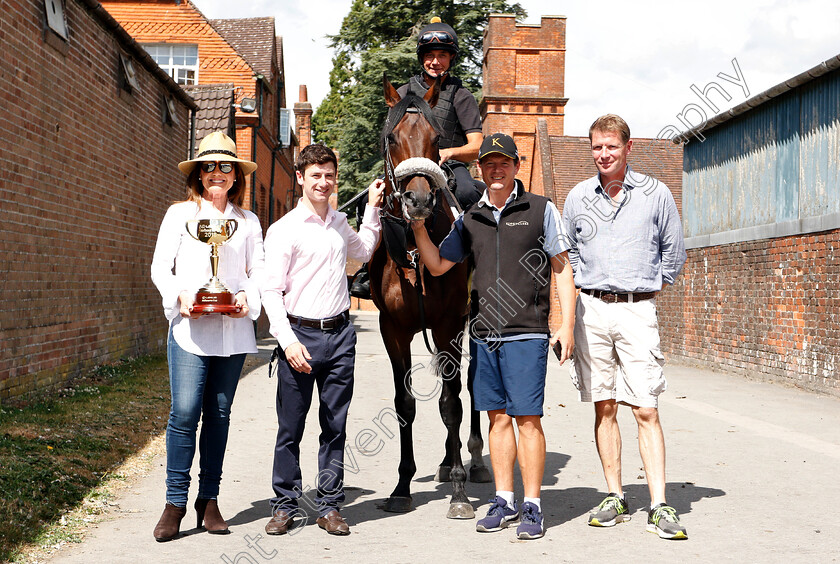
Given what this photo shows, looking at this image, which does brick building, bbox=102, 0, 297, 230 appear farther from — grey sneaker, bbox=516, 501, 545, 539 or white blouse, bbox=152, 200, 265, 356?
grey sneaker, bbox=516, 501, 545, 539

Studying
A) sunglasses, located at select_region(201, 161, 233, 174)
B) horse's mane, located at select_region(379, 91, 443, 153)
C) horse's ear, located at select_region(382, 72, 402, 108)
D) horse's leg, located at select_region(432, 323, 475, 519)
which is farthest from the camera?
horse's ear, located at select_region(382, 72, 402, 108)

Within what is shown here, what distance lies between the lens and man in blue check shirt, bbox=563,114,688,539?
5004mm

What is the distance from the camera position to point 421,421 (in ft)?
30.1

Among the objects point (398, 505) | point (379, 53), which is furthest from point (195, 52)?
point (398, 505)

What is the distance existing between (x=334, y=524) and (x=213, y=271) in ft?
5.36

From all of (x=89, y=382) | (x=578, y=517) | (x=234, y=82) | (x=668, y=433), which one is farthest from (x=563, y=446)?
(x=234, y=82)

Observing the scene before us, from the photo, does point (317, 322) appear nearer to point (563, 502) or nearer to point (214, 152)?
point (214, 152)

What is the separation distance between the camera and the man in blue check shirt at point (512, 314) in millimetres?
4848

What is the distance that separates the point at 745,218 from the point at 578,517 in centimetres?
1124

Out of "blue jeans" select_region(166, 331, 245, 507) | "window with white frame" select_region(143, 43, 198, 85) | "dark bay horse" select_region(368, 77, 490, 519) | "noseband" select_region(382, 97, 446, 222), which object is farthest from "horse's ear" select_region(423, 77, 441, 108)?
"window with white frame" select_region(143, 43, 198, 85)

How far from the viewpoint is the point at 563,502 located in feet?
18.5

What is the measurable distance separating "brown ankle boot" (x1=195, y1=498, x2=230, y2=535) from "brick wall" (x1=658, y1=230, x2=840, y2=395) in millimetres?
9160

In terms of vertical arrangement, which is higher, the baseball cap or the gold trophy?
the baseball cap

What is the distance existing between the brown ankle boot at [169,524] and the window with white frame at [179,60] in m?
23.1
